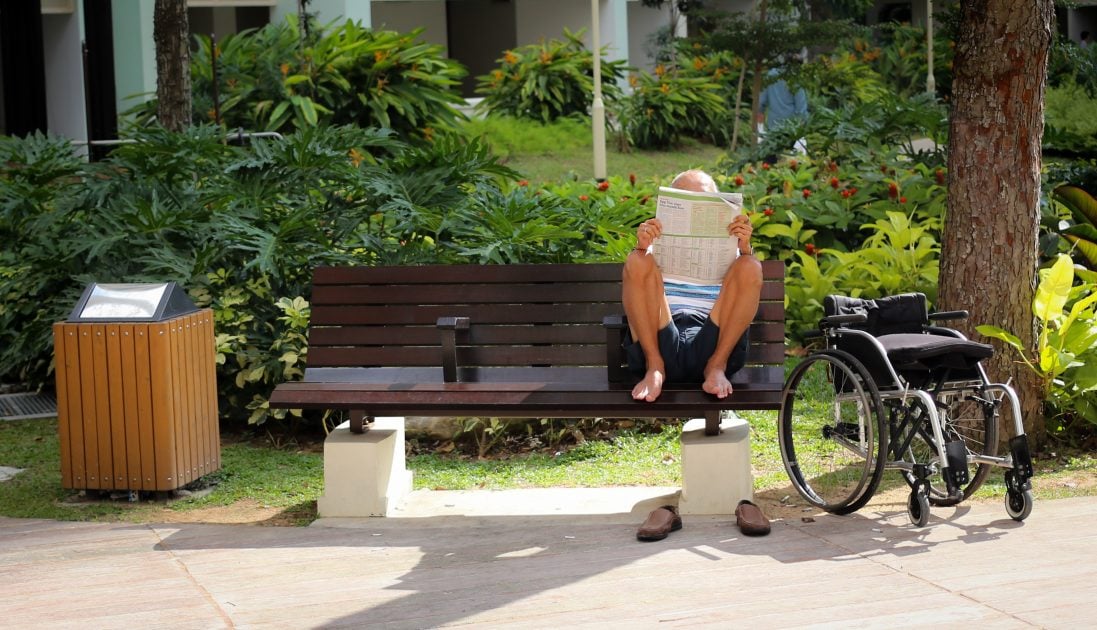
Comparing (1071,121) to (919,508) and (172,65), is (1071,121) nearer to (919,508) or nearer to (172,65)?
(172,65)

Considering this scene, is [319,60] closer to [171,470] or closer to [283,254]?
[283,254]

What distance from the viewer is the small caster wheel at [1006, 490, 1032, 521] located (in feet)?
17.4

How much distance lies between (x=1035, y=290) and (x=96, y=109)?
11.3 metres

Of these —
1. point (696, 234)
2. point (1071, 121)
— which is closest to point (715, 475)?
point (696, 234)

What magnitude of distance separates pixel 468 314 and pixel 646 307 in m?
1.04

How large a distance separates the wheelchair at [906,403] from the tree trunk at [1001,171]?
61cm

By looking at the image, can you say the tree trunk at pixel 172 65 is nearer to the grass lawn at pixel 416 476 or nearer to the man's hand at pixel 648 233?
the grass lawn at pixel 416 476

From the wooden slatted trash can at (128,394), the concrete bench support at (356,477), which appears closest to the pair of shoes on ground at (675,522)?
→ the concrete bench support at (356,477)

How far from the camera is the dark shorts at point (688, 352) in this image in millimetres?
5605

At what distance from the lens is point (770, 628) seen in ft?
14.0

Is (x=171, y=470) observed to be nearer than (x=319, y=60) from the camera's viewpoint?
Yes

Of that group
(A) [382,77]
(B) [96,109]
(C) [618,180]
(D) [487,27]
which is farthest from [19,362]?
(D) [487,27]

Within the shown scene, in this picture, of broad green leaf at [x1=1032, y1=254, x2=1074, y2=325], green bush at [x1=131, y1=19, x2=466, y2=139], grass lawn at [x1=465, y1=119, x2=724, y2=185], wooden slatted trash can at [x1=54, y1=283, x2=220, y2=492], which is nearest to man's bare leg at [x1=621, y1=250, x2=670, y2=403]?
broad green leaf at [x1=1032, y1=254, x2=1074, y2=325]

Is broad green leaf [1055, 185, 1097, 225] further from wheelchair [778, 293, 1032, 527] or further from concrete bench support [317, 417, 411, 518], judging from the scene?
concrete bench support [317, 417, 411, 518]
